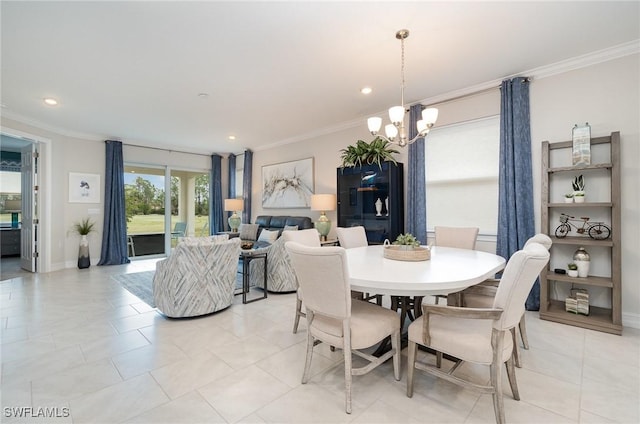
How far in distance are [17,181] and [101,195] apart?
9.41 ft

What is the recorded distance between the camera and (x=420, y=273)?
1.79 m

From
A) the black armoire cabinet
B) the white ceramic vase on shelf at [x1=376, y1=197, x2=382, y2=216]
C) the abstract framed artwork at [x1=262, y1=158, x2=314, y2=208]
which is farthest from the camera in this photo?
the abstract framed artwork at [x1=262, y1=158, x2=314, y2=208]

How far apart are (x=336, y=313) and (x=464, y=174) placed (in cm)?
302

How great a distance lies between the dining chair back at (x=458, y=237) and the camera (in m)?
3.07

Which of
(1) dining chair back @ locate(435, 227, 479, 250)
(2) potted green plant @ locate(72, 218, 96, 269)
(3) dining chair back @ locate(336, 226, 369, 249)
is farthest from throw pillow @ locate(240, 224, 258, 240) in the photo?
(1) dining chair back @ locate(435, 227, 479, 250)

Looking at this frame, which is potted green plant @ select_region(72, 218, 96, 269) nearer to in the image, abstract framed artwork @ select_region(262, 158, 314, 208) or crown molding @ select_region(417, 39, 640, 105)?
abstract framed artwork @ select_region(262, 158, 314, 208)

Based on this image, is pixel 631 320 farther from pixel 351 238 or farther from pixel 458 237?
pixel 351 238

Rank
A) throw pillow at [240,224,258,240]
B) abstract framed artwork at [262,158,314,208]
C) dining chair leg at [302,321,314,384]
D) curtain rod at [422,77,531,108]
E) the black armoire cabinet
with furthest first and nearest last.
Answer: throw pillow at [240,224,258,240] → abstract framed artwork at [262,158,314,208] → the black armoire cabinet → curtain rod at [422,77,531,108] → dining chair leg at [302,321,314,384]

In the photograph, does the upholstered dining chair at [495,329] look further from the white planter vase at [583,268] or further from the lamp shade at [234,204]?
the lamp shade at [234,204]

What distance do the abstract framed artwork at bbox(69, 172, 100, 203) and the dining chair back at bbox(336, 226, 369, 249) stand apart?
5578 millimetres

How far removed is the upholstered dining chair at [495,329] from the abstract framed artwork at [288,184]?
429 cm

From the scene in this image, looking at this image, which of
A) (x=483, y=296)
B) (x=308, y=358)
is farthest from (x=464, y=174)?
(x=308, y=358)

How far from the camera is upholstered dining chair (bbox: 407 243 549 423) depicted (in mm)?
1480

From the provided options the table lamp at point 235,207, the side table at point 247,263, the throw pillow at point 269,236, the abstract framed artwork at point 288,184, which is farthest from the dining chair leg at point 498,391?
the table lamp at point 235,207
